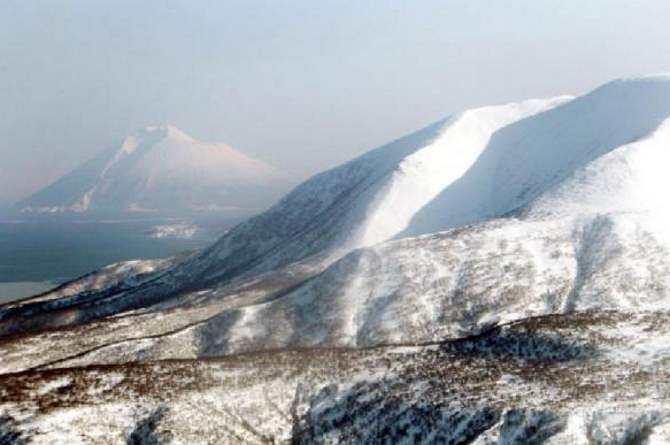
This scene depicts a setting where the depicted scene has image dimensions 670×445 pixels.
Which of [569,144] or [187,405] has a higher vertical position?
[569,144]

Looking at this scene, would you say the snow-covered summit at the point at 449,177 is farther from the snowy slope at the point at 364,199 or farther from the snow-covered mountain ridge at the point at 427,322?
the snow-covered mountain ridge at the point at 427,322

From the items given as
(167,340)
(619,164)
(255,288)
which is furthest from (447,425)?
(619,164)

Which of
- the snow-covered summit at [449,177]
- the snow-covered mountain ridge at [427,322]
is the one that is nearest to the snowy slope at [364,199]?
the snow-covered summit at [449,177]

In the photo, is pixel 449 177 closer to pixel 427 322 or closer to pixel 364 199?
pixel 364 199

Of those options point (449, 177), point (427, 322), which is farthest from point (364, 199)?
point (427, 322)

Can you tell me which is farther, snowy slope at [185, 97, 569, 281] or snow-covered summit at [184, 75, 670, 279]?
snowy slope at [185, 97, 569, 281]

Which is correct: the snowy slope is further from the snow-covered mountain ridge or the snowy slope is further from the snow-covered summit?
the snow-covered mountain ridge

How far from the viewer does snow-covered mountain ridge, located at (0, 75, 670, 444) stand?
32656 mm

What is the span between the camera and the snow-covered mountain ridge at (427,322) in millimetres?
32656

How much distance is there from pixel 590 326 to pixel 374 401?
572 inches

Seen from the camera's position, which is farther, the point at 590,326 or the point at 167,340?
the point at 167,340

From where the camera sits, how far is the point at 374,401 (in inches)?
1412

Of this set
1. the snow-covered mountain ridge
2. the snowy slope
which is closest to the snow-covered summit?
the snowy slope

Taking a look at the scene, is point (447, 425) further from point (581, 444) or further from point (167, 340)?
point (167, 340)
